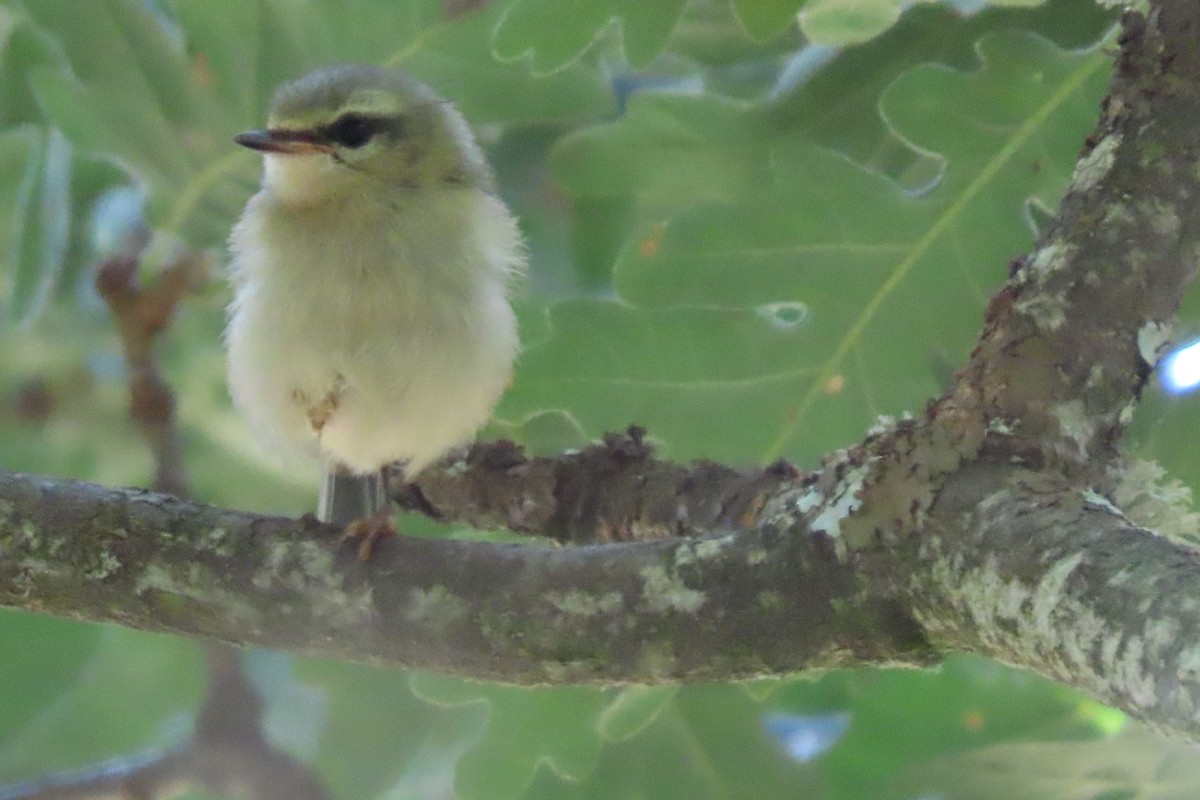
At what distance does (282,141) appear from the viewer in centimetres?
255

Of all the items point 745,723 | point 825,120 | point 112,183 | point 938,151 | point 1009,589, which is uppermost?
point 112,183

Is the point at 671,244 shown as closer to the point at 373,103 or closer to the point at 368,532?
the point at 373,103

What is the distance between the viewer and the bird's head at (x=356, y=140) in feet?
8.31

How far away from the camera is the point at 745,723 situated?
3.19m

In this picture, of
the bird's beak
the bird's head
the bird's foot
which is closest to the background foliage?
the bird's head

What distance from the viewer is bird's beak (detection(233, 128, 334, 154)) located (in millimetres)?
2525

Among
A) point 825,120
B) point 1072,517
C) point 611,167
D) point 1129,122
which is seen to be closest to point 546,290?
point 611,167

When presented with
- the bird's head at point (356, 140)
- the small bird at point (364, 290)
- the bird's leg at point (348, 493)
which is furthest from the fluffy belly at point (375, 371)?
the bird's head at point (356, 140)

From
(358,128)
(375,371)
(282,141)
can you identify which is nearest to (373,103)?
(358,128)

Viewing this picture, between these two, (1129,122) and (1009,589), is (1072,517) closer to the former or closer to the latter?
(1009,589)

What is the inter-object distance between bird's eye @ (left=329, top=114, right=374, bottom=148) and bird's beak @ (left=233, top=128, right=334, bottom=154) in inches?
1.6

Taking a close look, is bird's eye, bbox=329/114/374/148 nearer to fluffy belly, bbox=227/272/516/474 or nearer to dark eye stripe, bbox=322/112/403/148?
dark eye stripe, bbox=322/112/403/148

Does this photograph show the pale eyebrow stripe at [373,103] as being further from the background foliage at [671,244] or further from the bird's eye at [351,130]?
the background foliage at [671,244]

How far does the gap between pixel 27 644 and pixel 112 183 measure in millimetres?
1242
